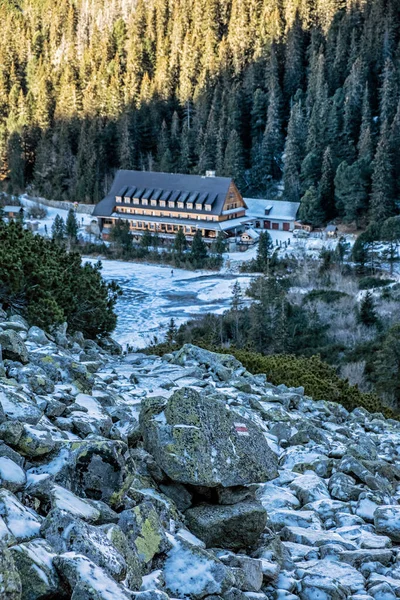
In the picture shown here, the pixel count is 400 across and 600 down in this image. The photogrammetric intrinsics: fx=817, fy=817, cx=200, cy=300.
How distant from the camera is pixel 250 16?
8031cm

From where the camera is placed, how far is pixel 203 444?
21.7 ft

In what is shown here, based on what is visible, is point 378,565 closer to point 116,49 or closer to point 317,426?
point 317,426

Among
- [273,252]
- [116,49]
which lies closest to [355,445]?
[273,252]

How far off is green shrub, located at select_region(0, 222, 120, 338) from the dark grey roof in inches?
1522

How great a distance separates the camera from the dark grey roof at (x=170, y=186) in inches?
2267

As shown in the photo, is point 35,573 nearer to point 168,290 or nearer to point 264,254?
point 168,290

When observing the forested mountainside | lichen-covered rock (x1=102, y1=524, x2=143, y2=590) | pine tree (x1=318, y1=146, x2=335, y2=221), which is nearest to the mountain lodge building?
pine tree (x1=318, y1=146, x2=335, y2=221)

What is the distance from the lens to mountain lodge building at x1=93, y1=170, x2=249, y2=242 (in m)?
56.6

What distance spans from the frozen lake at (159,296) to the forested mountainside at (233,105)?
14.5 m

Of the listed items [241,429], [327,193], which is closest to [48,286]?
[241,429]

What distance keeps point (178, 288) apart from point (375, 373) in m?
21.0

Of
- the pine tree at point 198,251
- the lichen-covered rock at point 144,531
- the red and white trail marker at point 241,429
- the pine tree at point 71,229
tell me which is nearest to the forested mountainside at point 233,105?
the pine tree at point 198,251

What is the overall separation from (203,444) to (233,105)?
6859cm

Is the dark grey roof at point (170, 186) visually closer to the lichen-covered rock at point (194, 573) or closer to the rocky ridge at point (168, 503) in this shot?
the rocky ridge at point (168, 503)
